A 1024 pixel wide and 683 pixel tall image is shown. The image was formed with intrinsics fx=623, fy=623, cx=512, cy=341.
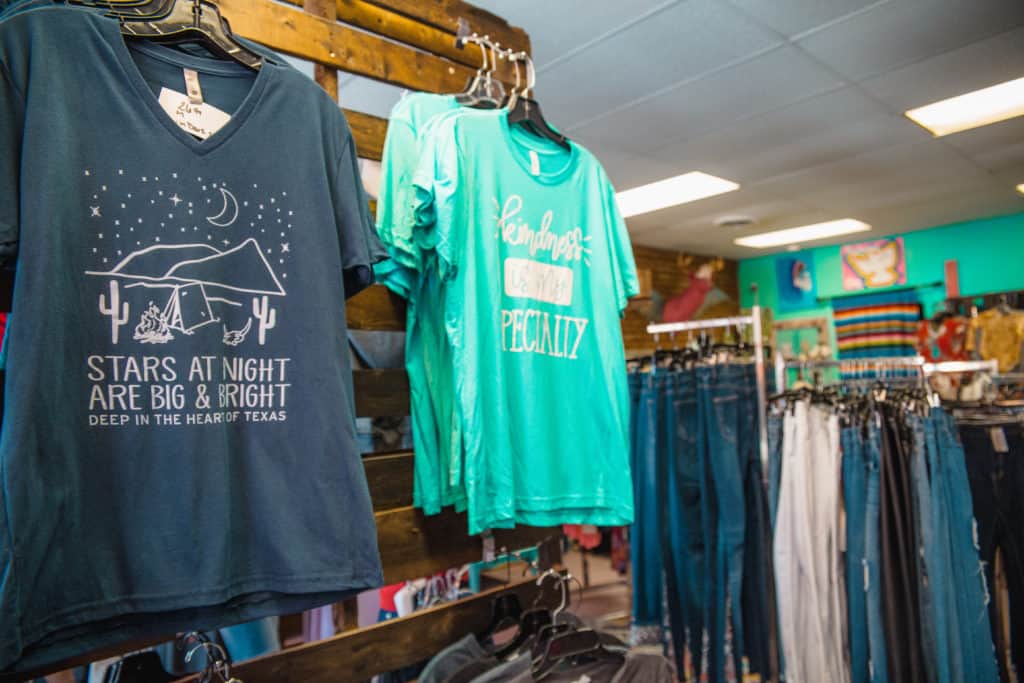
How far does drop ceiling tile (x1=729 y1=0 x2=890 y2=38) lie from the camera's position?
2.49 metres

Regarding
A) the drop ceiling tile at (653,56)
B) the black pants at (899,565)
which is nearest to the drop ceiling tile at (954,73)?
the drop ceiling tile at (653,56)

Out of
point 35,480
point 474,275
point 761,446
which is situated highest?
point 474,275

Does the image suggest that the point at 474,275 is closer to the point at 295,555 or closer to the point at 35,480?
the point at 295,555

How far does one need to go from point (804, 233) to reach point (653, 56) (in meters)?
4.53

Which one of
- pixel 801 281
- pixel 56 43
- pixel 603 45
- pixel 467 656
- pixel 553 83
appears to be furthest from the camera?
pixel 801 281

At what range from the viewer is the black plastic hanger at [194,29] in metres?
1.01

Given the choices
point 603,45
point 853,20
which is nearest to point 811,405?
point 853,20

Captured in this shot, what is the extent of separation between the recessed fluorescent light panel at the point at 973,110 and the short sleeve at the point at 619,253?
119 inches

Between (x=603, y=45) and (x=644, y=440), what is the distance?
1798 mm

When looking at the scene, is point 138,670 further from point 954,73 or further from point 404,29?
point 954,73

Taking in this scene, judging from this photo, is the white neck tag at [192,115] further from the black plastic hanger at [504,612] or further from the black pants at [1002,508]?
the black pants at [1002,508]

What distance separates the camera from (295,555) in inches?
39.1

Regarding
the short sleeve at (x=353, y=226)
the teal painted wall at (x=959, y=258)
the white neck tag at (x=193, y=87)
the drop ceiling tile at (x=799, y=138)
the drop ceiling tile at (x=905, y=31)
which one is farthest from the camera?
the teal painted wall at (x=959, y=258)

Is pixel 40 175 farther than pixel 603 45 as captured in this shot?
No
